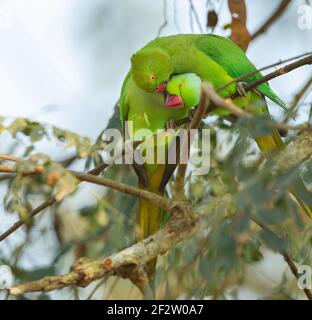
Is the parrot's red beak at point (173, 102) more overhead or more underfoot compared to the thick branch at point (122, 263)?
more overhead

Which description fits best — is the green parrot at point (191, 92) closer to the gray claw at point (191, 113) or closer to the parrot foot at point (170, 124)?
the gray claw at point (191, 113)

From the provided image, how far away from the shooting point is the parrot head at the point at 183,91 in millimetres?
3098

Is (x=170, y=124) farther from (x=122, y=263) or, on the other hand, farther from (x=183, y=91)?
(x=122, y=263)

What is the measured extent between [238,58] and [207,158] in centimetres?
58

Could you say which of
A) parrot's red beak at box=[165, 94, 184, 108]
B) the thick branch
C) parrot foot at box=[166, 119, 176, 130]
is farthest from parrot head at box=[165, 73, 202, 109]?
the thick branch

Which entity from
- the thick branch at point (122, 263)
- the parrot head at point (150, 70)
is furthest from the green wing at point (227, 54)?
the thick branch at point (122, 263)

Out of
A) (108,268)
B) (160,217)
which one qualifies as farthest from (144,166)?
(108,268)

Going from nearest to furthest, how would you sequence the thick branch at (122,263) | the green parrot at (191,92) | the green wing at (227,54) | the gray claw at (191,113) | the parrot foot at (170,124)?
the thick branch at (122,263) < the green parrot at (191,92) < the gray claw at (191,113) < the parrot foot at (170,124) < the green wing at (227,54)

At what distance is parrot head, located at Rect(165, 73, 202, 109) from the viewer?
3.10 metres

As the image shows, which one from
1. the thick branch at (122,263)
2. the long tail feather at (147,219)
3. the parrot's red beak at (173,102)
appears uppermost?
the parrot's red beak at (173,102)

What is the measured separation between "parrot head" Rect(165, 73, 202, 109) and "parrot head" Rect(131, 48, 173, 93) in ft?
0.14

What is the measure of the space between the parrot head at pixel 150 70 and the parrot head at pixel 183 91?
1.7 inches

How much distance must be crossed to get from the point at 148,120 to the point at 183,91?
0.25 m
